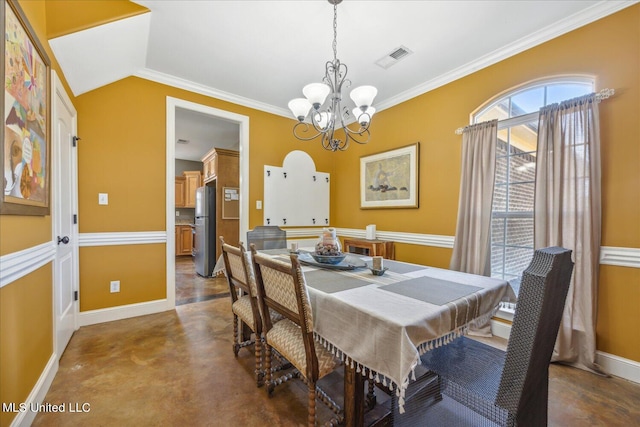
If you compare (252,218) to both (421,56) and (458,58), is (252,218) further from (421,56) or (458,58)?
(458,58)

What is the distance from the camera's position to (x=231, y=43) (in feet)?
8.07

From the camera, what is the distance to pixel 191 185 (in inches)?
264

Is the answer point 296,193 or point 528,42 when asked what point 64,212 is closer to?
point 296,193

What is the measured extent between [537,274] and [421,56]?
255 centimetres

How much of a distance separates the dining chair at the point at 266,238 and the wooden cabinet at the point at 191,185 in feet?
14.5

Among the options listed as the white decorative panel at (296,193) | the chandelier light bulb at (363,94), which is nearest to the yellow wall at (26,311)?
the chandelier light bulb at (363,94)

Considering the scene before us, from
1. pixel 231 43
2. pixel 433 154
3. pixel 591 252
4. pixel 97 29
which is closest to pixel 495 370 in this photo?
pixel 591 252

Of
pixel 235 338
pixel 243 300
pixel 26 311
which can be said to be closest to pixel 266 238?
pixel 243 300

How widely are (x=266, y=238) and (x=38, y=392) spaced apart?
6.44 feet

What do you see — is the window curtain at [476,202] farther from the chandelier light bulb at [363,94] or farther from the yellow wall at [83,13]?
the yellow wall at [83,13]

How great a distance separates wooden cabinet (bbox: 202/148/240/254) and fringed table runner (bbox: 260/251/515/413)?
10.8ft

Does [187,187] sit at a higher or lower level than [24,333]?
higher

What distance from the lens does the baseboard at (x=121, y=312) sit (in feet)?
8.73

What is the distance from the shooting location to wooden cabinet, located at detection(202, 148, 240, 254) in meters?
4.46
